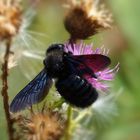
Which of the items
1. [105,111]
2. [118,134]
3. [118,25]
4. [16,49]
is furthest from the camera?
[118,25]

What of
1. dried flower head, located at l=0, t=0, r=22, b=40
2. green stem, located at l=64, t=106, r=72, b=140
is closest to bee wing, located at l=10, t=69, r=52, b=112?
green stem, located at l=64, t=106, r=72, b=140

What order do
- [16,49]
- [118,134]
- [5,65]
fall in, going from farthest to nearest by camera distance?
[118,134] < [16,49] < [5,65]

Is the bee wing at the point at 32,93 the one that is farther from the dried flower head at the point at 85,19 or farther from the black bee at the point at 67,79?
the dried flower head at the point at 85,19

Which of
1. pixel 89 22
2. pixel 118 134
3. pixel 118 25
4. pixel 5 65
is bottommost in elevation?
pixel 118 134

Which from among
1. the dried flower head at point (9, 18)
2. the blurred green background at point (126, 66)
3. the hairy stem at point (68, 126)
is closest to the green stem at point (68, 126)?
the hairy stem at point (68, 126)

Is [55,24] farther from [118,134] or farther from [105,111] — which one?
[105,111]

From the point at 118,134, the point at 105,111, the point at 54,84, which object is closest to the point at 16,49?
the point at 54,84

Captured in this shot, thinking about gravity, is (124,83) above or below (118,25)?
below
